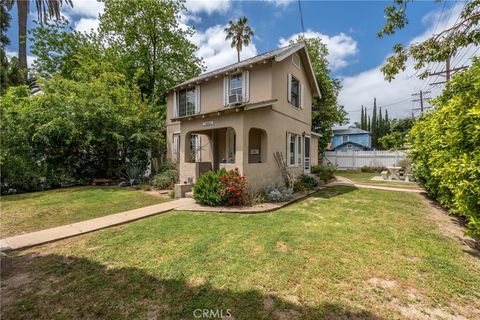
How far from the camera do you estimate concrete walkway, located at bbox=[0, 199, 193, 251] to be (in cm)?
437

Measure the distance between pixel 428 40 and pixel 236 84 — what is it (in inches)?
277

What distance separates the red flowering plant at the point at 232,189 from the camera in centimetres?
713

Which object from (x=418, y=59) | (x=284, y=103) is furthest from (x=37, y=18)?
(x=418, y=59)

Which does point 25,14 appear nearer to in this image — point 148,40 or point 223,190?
point 148,40

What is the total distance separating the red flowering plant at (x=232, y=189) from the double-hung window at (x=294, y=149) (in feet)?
13.6

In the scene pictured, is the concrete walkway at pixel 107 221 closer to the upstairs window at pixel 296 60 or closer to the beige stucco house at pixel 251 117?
the beige stucco house at pixel 251 117

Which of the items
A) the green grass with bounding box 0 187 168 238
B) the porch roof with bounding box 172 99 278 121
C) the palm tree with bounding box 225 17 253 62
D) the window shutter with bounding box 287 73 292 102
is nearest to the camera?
the green grass with bounding box 0 187 168 238

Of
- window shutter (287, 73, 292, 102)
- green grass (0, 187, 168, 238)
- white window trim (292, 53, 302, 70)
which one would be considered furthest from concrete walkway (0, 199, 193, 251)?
white window trim (292, 53, 302, 70)

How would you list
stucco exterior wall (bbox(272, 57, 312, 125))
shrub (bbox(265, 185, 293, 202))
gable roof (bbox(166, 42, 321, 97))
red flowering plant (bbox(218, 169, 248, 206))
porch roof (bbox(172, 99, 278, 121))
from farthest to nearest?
stucco exterior wall (bbox(272, 57, 312, 125)) < gable roof (bbox(166, 42, 321, 97)) < shrub (bbox(265, 185, 293, 202)) < porch roof (bbox(172, 99, 278, 121)) < red flowering plant (bbox(218, 169, 248, 206))

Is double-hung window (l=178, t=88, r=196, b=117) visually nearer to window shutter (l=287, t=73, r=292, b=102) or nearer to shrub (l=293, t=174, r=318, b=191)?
window shutter (l=287, t=73, r=292, b=102)

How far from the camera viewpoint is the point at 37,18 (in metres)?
16.3

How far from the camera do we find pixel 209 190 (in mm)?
7312

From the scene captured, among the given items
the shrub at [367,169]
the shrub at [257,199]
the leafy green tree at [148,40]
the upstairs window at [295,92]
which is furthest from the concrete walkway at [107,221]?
the shrub at [367,169]

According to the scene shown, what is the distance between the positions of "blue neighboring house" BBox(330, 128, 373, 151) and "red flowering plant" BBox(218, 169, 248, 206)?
116 ft
